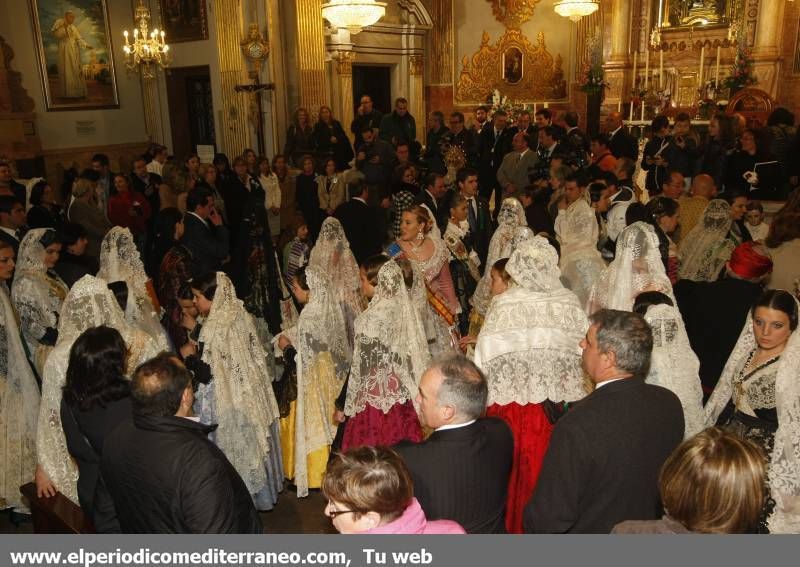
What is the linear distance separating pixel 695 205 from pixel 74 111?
11.9 metres

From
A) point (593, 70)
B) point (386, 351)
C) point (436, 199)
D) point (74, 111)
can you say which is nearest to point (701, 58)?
point (593, 70)

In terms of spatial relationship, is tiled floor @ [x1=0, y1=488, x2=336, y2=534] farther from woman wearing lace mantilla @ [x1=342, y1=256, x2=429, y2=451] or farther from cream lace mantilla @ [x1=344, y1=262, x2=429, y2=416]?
cream lace mantilla @ [x1=344, y1=262, x2=429, y2=416]

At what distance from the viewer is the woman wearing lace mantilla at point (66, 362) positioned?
11.2 feet

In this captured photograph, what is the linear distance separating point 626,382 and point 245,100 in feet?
36.3

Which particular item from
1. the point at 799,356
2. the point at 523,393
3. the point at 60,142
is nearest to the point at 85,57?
→ the point at 60,142

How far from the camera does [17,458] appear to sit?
427 cm

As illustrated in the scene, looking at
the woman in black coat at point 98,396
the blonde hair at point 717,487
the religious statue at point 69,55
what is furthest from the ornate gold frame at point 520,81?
the blonde hair at point 717,487

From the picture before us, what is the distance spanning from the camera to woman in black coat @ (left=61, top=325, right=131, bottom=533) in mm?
2875

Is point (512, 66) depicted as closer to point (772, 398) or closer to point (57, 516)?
point (772, 398)

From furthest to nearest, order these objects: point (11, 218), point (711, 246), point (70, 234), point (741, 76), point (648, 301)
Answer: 1. point (741, 76)
2. point (11, 218)
3. point (711, 246)
4. point (70, 234)
5. point (648, 301)

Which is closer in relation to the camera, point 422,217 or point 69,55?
point 422,217

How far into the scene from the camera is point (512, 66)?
17188 millimetres

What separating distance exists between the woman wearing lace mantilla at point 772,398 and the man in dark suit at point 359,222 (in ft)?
14.8

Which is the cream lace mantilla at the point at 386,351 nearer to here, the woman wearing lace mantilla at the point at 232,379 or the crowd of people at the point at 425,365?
the crowd of people at the point at 425,365
